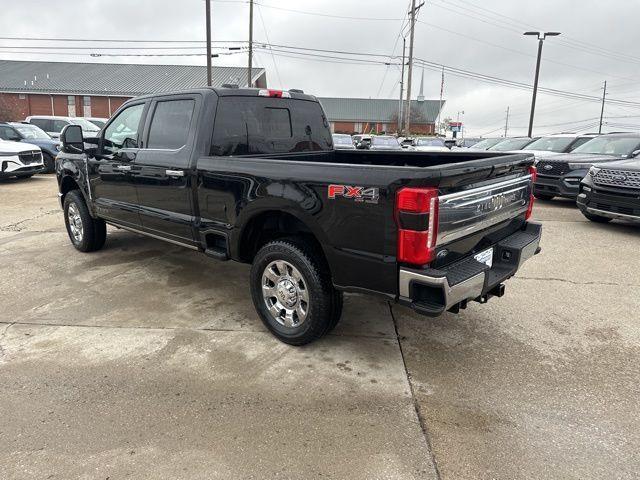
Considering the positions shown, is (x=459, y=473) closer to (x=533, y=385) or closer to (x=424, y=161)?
(x=533, y=385)

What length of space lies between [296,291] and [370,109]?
73259 millimetres

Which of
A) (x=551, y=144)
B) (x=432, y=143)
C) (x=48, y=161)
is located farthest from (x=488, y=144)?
(x=48, y=161)

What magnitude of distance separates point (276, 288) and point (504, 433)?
1.89 meters

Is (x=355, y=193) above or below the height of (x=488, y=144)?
below

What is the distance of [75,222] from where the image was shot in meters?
6.43

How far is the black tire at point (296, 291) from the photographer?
3434 mm

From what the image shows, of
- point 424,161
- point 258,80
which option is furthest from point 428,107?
point 424,161

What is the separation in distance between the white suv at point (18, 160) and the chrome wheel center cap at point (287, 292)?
12907 millimetres

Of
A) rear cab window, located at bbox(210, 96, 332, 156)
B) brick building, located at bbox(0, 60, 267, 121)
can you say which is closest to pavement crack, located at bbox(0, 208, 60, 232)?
rear cab window, located at bbox(210, 96, 332, 156)

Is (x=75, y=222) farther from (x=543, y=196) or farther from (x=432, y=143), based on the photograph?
(x=432, y=143)

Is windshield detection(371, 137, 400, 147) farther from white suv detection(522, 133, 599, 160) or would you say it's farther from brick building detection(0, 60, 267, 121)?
brick building detection(0, 60, 267, 121)

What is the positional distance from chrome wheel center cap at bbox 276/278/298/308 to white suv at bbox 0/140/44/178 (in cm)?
1291

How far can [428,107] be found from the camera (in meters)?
74.4

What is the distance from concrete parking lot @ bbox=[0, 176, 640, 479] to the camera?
2.51 m
